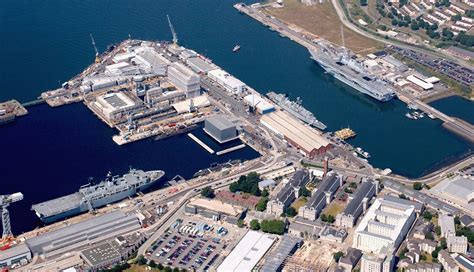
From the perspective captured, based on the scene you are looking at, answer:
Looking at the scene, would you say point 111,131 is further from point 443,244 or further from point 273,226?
point 443,244

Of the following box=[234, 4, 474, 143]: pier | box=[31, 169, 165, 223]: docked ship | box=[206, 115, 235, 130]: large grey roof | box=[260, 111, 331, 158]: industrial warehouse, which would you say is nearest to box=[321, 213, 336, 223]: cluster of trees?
box=[260, 111, 331, 158]: industrial warehouse

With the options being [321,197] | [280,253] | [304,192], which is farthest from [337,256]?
[304,192]

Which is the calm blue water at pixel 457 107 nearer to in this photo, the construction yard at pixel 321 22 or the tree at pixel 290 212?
the construction yard at pixel 321 22

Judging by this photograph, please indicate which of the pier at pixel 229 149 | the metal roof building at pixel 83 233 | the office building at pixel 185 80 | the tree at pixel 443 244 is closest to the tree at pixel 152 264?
the metal roof building at pixel 83 233

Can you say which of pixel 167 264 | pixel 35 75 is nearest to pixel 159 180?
pixel 167 264

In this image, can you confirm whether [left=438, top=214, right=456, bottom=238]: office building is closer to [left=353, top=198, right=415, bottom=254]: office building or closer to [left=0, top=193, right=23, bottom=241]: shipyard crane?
[left=353, top=198, right=415, bottom=254]: office building

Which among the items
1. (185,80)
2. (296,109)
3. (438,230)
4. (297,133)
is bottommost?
(438,230)

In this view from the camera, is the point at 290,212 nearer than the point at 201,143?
Yes
